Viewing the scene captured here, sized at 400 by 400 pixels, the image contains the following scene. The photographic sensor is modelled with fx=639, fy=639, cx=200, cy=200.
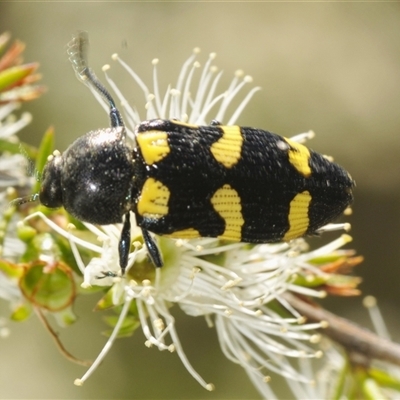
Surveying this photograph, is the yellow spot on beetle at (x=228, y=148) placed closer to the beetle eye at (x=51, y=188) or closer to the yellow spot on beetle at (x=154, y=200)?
the yellow spot on beetle at (x=154, y=200)

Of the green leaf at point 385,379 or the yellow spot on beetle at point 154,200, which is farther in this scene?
the green leaf at point 385,379

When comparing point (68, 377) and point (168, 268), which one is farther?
point (68, 377)

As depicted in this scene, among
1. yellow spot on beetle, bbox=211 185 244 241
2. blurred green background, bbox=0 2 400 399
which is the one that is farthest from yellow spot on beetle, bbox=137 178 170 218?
blurred green background, bbox=0 2 400 399

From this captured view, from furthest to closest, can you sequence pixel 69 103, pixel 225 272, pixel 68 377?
pixel 69 103 → pixel 68 377 → pixel 225 272

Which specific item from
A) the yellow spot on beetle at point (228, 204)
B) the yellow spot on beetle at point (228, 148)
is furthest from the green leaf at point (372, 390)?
the yellow spot on beetle at point (228, 148)

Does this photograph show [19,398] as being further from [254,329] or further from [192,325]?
[254,329]

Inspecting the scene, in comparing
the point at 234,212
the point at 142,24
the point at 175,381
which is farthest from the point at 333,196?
the point at 142,24

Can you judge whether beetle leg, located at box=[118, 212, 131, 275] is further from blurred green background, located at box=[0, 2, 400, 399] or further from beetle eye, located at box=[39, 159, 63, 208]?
blurred green background, located at box=[0, 2, 400, 399]
